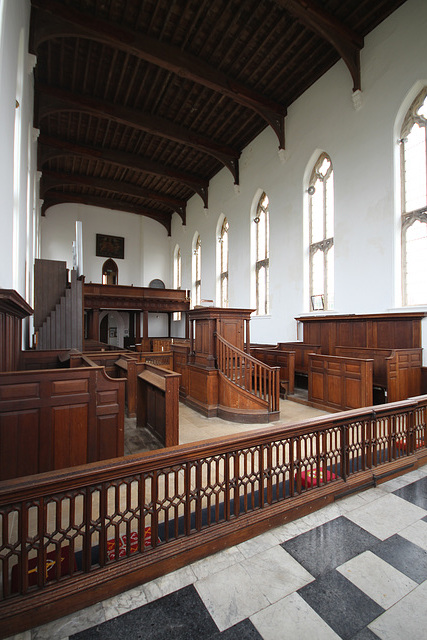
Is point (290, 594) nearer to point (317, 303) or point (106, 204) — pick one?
point (317, 303)

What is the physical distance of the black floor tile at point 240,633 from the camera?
4.25 feet

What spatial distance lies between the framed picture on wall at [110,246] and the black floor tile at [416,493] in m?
15.9

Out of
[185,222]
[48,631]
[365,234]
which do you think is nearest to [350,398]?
[365,234]

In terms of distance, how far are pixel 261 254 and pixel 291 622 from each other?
966 centimetres

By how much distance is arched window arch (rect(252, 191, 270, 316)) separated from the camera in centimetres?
1004

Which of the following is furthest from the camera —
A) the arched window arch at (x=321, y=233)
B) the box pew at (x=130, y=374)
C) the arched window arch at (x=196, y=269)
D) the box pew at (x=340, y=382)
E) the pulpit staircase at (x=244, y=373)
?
the arched window arch at (x=196, y=269)

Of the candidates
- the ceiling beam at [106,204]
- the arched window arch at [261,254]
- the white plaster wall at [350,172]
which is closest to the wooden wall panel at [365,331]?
the white plaster wall at [350,172]

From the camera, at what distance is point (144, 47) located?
6.76 meters

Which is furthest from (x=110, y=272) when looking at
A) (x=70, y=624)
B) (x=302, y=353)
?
(x=70, y=624)

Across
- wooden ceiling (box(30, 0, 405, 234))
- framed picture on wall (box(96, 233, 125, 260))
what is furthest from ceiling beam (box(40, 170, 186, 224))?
framed picture on wall (box(96, 233, 125, 260))

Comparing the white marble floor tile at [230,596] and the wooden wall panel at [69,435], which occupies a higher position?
the wooden wall panel at [69,435]

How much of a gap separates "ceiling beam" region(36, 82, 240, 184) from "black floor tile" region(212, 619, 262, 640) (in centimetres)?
1039

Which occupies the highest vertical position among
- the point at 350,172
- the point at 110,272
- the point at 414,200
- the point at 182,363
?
the point at 350,172

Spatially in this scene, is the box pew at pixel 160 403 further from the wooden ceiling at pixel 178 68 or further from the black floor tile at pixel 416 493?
the wooden ceiling at pixel 178 68
